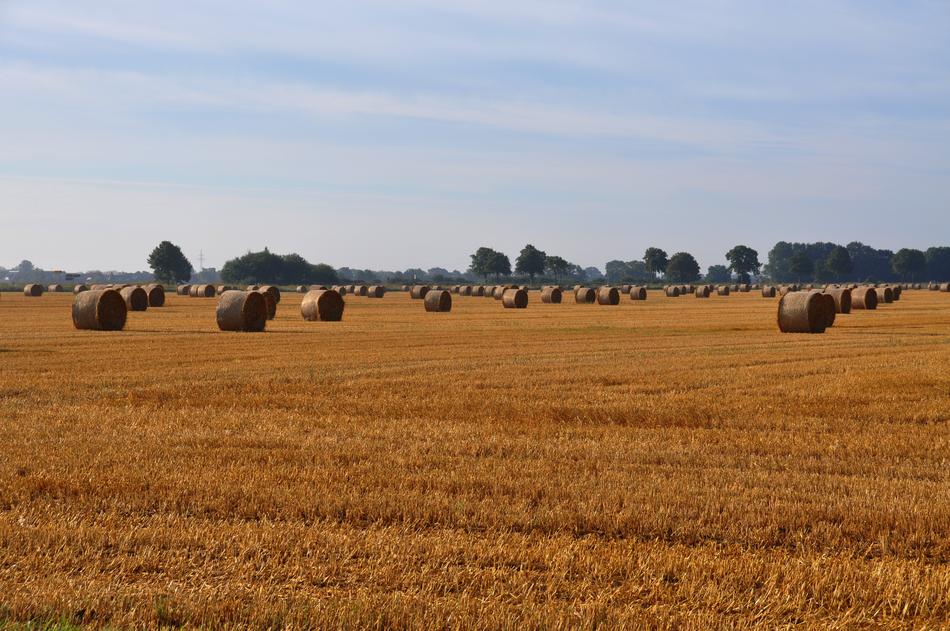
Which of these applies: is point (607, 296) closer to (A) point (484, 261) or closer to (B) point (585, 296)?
(B) point (585, 296)

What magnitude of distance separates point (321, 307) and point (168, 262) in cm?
11605

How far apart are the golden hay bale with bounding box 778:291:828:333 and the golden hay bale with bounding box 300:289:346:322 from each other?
16.5m

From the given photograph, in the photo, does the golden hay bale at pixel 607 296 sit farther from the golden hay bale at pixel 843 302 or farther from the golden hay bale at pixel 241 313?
the golden hay bale at pixel 241 313

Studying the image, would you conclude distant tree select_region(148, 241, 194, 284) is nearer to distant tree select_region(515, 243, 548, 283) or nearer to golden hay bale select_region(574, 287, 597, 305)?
distant tree select_region(515, 243, 548, 283)

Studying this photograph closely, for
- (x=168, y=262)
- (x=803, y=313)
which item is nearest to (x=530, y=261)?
(x=168, y=262)

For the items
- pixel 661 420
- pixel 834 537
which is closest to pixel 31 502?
pixel 834 537

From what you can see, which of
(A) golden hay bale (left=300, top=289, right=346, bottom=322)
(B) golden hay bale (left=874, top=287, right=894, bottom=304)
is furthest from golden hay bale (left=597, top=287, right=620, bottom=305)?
(A) golden hay bale (left=300, top=289, right=346, bottom=322)

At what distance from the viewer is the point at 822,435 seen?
12.6 meters

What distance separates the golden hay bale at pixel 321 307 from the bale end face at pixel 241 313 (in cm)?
785

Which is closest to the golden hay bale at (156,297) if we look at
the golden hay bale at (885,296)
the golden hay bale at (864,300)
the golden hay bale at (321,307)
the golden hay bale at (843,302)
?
the golden hay bale at (321,307)

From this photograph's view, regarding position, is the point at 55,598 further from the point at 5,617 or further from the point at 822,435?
the point at 822,435

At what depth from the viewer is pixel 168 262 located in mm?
152500

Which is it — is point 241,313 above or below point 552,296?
above

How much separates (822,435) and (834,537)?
4.89m
